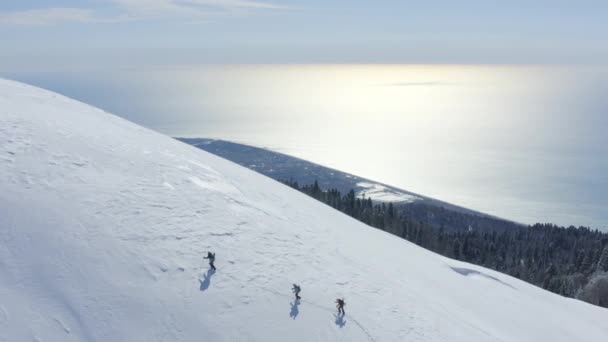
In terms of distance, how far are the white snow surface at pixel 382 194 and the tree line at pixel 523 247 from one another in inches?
1375

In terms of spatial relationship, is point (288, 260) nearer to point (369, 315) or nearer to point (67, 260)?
point (369, 315)

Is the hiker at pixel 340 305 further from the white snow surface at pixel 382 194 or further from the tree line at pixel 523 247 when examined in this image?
the white snow surface at pixel 382 194

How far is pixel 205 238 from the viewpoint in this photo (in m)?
23.0

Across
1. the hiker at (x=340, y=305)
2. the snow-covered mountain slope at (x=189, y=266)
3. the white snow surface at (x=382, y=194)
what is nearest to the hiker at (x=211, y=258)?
the snow-covered mountain slope at (x=189, y=266)

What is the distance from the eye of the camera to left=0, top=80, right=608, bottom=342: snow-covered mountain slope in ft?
54.3

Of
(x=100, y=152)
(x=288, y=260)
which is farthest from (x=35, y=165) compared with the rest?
(x=288, y=260)

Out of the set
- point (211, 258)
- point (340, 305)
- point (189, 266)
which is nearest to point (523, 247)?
point (340, 305)

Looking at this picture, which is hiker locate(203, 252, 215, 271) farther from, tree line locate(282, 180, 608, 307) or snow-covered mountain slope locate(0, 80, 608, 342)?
tree line locate(282, 180, 608, 307)

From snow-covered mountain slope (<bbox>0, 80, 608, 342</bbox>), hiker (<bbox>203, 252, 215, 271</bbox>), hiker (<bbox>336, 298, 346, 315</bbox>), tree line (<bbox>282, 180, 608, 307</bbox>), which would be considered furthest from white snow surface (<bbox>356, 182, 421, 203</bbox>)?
→ hiker (<bbox>203, 252, 215, 271</bbox>)

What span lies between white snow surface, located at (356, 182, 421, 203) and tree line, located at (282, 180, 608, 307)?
1375 inches

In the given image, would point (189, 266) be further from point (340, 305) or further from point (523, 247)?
point (523, 247)

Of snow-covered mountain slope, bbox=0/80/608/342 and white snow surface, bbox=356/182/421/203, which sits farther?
white snow surface, bbox=356/182/421/203

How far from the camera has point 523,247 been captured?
9812 cm

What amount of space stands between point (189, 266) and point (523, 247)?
314 feet
